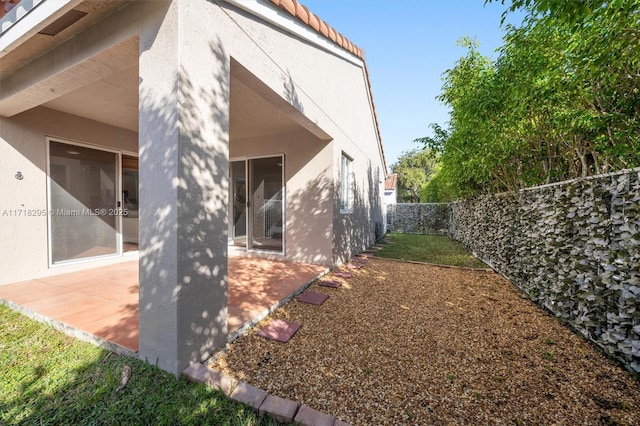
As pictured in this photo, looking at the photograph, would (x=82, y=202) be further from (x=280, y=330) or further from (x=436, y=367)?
(x=436, y=367)

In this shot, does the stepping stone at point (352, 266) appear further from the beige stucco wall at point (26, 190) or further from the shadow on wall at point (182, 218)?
the beige stucco wall at point (26, 190)

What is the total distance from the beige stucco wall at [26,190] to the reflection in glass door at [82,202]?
6.9 inches

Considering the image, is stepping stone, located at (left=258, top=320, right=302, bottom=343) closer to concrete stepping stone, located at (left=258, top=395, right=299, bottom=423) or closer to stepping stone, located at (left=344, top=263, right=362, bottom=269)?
concrete stepping stone, located at (left=258, top=395, right=299, bottom=423)

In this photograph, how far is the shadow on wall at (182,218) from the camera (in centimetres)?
227

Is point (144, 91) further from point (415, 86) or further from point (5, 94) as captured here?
point (415, 86)

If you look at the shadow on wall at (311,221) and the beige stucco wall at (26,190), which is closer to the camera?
the beige stucco wall at (26,190)

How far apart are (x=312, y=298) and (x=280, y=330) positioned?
3.79ft

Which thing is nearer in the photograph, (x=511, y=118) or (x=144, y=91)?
(x=144, y=91)

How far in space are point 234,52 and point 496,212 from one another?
23.1ft

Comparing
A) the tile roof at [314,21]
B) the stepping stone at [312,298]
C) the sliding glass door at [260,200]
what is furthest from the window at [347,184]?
the stepping stone at [312,298]

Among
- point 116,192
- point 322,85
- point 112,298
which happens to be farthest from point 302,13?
point 116,192

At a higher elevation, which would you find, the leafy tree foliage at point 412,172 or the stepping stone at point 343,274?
the leafy tree foliage at point 412,172

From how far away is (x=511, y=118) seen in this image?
193 inches

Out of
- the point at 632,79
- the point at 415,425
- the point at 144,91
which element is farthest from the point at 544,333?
the point at 144,91
